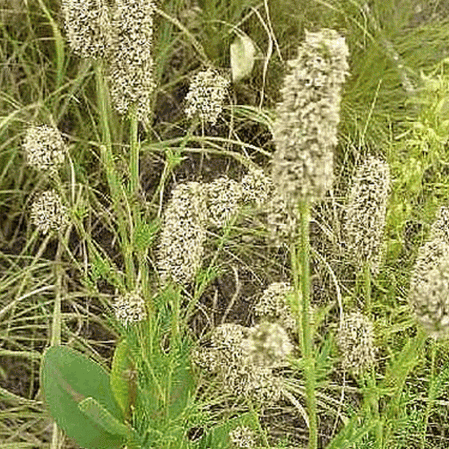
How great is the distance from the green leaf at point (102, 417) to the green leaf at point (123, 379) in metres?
0.05

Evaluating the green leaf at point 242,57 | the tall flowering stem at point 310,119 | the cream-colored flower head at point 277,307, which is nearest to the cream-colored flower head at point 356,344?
the cream-colored flower head at point 277,307

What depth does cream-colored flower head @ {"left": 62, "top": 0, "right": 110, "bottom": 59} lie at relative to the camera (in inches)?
42.3

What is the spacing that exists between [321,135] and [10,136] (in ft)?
3.96

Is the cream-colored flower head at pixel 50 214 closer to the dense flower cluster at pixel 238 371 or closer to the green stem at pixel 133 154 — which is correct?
the green stem at pixel 133 154

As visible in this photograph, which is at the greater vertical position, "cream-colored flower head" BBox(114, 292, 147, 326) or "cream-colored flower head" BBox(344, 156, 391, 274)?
"cream-colored flower head" BBox(344, 156, 391, 274)

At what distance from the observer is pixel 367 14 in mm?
1864

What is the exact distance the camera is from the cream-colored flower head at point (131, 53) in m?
1.06

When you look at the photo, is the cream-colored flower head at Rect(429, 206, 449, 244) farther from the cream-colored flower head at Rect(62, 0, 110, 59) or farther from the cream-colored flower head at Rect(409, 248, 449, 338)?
the cream-colored flower head at Rect(62, 0, 110, 59)

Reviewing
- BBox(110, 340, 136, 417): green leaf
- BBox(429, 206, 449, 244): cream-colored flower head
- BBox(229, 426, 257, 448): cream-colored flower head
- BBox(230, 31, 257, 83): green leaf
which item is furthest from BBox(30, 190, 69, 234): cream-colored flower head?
BBox(230, 31, 257, 83): green leaf

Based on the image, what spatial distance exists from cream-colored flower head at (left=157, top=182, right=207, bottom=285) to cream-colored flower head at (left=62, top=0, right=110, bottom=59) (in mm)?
172

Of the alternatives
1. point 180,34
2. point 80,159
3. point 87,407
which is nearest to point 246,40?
point 180,34

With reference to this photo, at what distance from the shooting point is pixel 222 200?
1104 mm

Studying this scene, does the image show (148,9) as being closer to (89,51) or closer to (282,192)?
(89,51)

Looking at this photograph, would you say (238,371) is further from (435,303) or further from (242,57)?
(242,57)
